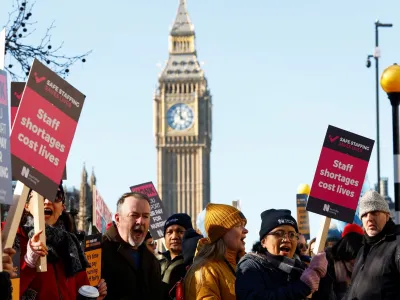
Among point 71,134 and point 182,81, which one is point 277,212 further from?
point 182,81

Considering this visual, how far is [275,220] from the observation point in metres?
7.11

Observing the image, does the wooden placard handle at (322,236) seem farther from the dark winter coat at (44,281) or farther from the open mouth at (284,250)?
the dark winter coat at (44,281)

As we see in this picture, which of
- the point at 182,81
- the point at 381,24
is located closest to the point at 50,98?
the point at 381,24

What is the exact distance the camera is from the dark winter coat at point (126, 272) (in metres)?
7.86

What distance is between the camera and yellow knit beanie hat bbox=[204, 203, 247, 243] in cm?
729

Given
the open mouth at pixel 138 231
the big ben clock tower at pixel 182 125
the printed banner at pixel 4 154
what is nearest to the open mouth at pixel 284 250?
the open mouth at pixel 138 231

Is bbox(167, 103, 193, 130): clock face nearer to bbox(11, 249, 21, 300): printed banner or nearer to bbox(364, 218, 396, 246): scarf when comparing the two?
bbox(364, 218, 396, 246): scarf

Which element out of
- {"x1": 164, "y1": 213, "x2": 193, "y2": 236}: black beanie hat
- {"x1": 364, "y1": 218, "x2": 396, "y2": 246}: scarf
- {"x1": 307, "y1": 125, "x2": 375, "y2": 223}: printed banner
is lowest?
{"x1": 364, "y1": 218, "x2": 396, "y2": 246}: scarf

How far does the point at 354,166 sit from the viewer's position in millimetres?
8688

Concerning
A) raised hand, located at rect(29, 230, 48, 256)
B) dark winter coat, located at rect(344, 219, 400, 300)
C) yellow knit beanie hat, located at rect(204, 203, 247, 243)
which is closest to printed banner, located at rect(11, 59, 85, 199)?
raised hand, located at rect(29, 230, 48, 256)

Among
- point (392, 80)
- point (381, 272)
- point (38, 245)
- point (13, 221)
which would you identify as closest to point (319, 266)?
point (381, 272)

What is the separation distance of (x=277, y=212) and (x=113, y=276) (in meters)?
1.33

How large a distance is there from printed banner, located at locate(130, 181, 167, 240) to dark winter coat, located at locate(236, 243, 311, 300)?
277 inches

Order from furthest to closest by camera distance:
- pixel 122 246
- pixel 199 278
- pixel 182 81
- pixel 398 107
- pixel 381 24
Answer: pixel 182 81 → pixel 381 24 → pixel 398 107 → pixel 122 246 → pixel 199 278
